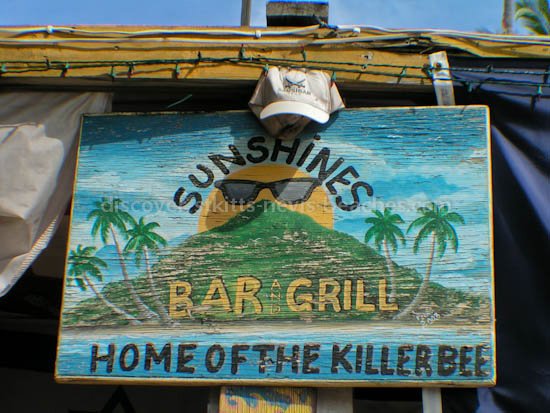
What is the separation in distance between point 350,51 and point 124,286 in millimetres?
1630

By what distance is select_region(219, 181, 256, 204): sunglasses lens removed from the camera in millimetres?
3195

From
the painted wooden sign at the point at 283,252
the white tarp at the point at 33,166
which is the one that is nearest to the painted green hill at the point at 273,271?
the painted wooden sign at the point at 283,252

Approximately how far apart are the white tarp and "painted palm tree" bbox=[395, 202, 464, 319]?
5.73 feet

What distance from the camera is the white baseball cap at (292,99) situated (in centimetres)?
307

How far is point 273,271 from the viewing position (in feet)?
10.2

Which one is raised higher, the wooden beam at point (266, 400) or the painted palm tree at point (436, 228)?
the painted palm tree at point (436, 228)

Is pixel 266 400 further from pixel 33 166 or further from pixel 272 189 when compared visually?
pixel 33 166

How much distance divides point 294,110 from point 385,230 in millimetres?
713

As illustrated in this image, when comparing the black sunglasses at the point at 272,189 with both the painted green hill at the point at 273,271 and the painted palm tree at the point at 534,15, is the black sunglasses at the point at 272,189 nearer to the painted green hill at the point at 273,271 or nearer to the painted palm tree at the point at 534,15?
the painted green hill at the point at 273,271

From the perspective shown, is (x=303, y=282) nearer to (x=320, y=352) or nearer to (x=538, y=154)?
(x=320, y=352)
